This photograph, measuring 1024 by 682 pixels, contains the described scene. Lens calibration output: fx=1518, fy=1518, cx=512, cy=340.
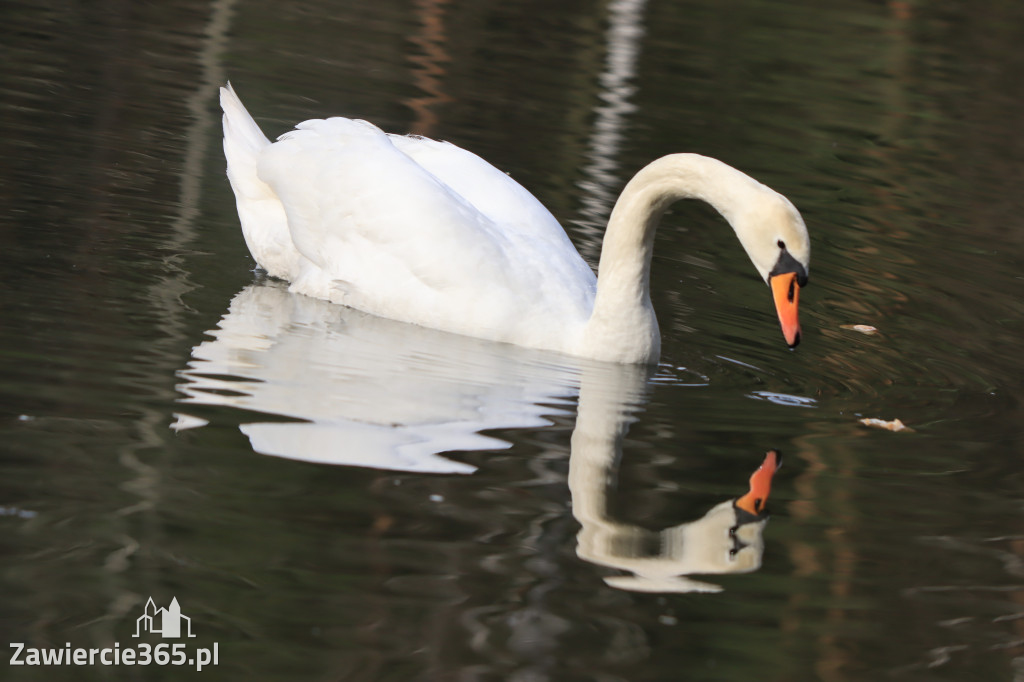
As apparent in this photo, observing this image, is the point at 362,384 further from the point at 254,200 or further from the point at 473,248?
the point at 254,200

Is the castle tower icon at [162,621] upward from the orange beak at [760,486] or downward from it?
upward

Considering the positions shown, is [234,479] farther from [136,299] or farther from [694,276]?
[694,276]

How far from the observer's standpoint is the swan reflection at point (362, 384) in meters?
5.45

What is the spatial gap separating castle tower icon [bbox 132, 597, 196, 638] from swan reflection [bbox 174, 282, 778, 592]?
1179 millimetres

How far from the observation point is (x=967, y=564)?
5.05m

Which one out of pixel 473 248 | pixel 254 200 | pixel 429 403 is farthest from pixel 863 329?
pixel 254 200

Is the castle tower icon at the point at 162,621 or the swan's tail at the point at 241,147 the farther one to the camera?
the swan's tail at the point at 241,147

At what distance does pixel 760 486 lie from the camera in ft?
18.2

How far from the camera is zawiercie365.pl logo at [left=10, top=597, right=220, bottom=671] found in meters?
3.81

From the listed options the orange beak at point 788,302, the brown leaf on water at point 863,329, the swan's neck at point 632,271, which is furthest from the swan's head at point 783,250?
the brown leaf on water at point 863,329

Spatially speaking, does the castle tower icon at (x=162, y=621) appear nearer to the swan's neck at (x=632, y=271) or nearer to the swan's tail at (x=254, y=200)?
the swan's neck at (x=632, y=271)

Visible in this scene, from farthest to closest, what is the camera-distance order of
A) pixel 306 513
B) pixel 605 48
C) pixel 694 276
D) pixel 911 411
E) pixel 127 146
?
pixel 605 48, pixel 127 146, pixel 694 276, pixel 911 411, pixel 306 513

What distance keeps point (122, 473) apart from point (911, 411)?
3.49 metres

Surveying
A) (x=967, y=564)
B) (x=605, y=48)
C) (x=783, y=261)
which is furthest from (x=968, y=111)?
(x=967, y=564)
